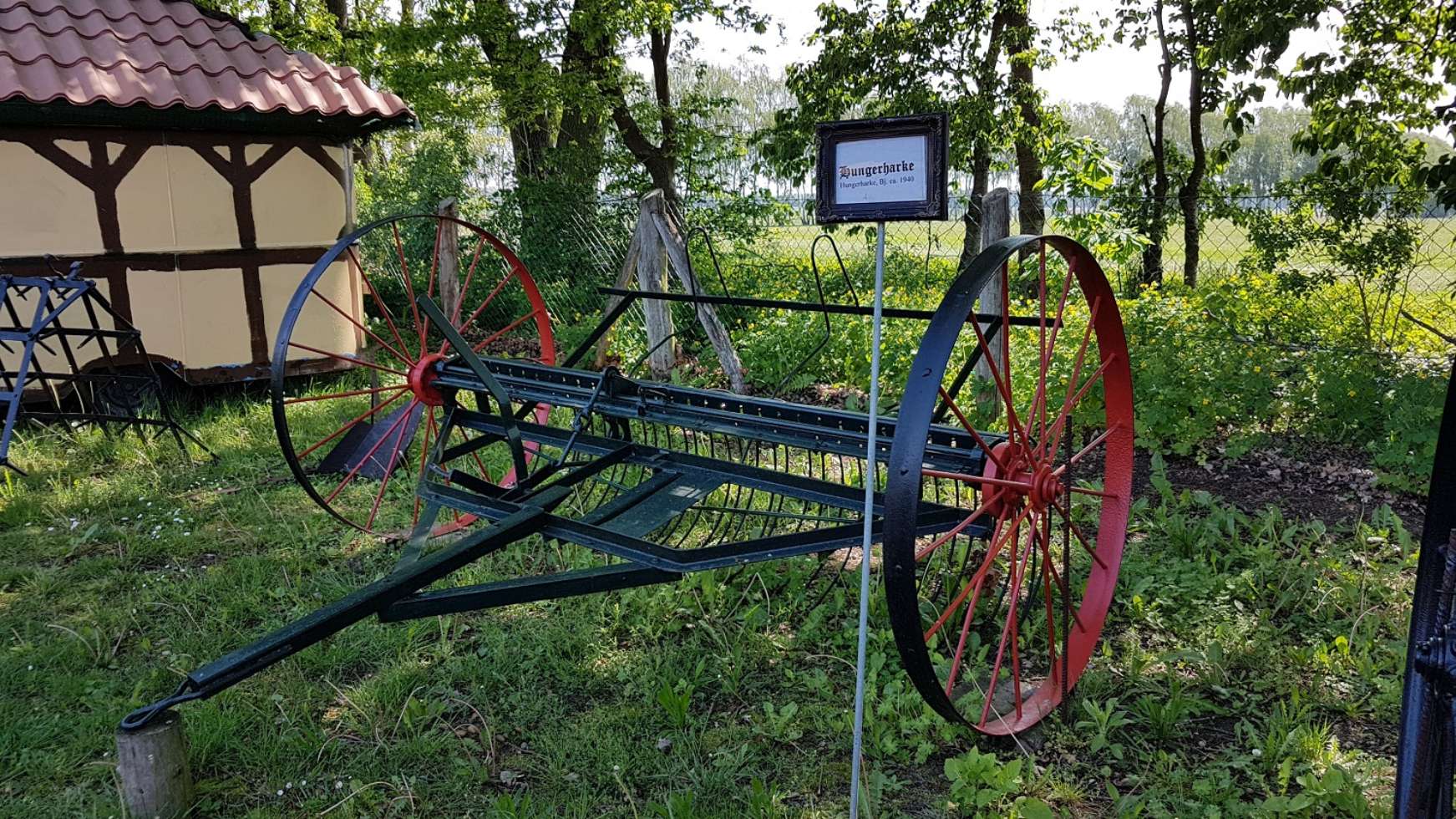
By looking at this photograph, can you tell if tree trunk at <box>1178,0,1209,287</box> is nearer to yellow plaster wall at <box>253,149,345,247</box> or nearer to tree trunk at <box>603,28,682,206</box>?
tree trunk at <box>603,28,682,206</box>

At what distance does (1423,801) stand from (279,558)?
399cm

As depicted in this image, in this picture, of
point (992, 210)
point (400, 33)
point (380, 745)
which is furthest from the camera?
point (400, 33)

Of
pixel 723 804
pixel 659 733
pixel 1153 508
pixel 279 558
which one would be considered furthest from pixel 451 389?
pixel 1153 508

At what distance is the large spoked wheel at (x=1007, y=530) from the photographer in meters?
2.06

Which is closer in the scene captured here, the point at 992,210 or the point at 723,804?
the point at 723,804

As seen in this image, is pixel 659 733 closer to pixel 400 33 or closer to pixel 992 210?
pixel 992 210

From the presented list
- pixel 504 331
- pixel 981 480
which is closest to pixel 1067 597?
pixel 981 480

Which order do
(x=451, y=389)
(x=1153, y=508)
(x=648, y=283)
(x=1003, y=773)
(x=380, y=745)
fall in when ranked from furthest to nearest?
1. (x=648, y=283)
2. (x=1153, y=508)
3. (x=451, y=389)
4. (x=380, y=745)
5. (x=1003, y=773)

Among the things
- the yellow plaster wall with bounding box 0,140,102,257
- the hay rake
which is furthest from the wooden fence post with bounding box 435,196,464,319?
the yellow plaster wall with bounding box 0,140,102,257

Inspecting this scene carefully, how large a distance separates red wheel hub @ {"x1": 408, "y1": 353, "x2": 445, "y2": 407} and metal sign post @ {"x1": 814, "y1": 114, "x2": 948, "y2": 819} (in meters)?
2.18

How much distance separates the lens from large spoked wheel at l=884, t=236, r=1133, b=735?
6.75ft

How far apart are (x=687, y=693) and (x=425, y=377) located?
1861 mm

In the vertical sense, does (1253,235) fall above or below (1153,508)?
above

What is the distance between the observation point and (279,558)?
4160 mm
